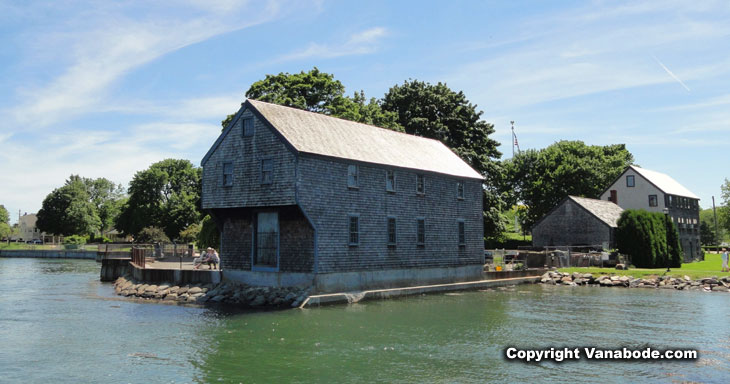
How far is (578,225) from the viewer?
58.5 metres

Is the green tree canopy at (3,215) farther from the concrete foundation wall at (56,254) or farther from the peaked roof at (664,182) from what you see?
the peaked roof at (664,182)

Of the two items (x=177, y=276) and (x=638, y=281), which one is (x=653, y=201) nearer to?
(x=638, y=281)

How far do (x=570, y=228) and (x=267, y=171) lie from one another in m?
39.2

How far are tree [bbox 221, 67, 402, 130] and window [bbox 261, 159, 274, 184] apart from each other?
17.0 meters

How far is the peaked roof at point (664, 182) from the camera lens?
67.1 m

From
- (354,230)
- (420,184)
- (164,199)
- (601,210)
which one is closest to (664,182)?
(601,210)

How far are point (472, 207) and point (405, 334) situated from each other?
66.7ft

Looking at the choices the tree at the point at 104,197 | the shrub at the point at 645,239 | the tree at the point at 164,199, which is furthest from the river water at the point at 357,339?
the tree at the point at 104,197

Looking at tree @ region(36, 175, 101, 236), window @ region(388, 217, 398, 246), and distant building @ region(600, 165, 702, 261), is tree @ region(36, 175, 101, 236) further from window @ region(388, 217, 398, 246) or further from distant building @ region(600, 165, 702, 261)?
window @ region(388, 217, 398, 246)

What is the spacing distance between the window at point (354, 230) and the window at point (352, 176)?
5.48 feet

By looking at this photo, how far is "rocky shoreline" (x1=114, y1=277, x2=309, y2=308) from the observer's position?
28547mm

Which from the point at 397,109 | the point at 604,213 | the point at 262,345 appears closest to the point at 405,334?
the point at 262,345

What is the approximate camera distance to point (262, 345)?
18953 millimetres

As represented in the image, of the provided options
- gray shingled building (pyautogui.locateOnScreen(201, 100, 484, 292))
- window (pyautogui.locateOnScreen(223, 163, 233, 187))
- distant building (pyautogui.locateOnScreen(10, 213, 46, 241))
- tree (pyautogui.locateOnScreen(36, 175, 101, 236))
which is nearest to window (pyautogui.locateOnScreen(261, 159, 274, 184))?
gray shingled building (pyautogui.locateOnScreen(201, 100, 484, 292))
